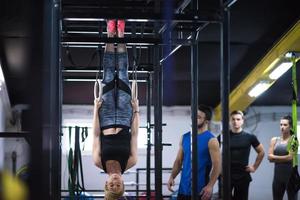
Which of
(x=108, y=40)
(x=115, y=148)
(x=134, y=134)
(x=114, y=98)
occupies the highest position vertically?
(x=108, y=40)

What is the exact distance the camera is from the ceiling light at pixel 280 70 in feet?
22.5

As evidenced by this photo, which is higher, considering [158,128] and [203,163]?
[158,128]

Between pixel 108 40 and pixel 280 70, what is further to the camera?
Result: pixel 280 70

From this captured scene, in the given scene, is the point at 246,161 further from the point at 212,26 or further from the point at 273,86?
the point at 273,86

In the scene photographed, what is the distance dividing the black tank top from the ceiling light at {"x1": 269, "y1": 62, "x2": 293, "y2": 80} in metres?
3.58

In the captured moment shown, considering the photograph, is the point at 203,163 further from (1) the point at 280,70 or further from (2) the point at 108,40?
(1) the point at 280,70

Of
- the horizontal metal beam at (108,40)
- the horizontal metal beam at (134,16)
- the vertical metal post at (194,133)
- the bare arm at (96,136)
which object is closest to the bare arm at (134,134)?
the bare arm at (96,136)

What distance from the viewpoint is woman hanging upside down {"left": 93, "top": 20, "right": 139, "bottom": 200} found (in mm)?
3836

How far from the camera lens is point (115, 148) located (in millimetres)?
3875

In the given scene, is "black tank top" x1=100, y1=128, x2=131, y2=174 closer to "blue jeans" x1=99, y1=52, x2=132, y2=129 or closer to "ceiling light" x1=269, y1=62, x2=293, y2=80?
"blue jeans" x1=99, y1=52, x2=132, y2=129

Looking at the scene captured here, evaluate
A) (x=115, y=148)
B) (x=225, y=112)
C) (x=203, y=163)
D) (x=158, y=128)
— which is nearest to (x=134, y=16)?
(x=225, y=112)

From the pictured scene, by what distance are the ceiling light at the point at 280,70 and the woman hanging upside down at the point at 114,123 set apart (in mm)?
3490

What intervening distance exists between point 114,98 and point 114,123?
200 mm

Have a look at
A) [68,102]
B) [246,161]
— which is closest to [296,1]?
[246,161]
